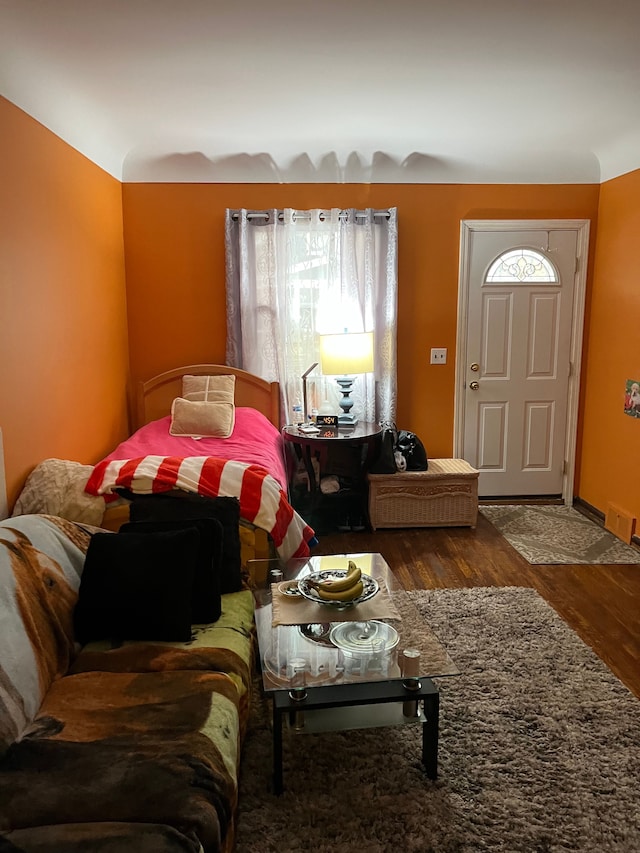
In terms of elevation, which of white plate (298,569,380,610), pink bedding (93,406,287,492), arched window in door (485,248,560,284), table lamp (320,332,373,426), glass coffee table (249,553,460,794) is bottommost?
glass coffee table (249,553,460,794)

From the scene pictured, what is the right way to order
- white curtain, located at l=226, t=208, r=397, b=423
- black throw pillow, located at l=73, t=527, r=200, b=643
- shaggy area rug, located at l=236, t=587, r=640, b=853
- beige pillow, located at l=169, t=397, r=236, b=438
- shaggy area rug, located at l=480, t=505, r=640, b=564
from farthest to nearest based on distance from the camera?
white curtain, located at l=226, t=208, r=397, b=423 → beige pillow, located at l=169, t=397, r=236, b=438 → shaggy area rug, located at l=480, t=505, r=640, b=564 → black throw pillow, located at l=73, t=527, r=200, b=643 → shaggy area rug, located at l=236, t=587, r=640, b=853

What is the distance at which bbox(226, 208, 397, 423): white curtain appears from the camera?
13.6 ft

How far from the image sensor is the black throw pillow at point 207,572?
83.3 inches

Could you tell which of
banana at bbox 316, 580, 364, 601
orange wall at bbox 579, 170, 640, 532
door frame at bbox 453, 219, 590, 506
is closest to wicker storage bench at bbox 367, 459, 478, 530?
door frame at bbox 453, 219, 590, 506

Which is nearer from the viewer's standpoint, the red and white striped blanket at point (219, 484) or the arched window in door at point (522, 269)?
the red and white striped blanket at point (219, 484)

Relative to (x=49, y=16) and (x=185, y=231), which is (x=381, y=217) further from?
(x=49, y=16)

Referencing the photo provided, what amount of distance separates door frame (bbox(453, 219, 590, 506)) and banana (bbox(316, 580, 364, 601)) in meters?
2.57

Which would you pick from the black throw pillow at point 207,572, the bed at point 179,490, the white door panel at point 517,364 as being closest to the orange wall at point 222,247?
the white door panel at point 517,364

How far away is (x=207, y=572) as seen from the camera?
7.00 feet

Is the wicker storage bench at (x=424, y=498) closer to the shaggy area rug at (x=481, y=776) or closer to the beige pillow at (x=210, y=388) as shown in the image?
the beige pillow at (x=210, y=388)

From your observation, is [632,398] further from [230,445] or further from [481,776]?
[481,776]

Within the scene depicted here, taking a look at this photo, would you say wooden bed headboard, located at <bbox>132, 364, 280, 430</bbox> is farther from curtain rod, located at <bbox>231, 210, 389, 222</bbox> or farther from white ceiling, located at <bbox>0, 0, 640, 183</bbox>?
white ceiling, located at <bbox>0, 0, 640, 183</bbox>

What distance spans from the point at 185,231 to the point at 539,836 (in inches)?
149

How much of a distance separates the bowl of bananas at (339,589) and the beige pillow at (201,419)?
1688 millimetres
